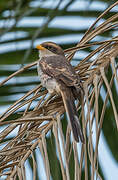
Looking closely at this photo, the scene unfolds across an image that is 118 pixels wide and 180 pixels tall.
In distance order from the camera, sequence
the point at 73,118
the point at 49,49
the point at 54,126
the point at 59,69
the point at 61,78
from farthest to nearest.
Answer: the point at 49,49 < the point at 59,69 < the point at 61,78 < the point at 73,118 < the point at 54,126

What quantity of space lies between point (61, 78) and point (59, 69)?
0.63 ft

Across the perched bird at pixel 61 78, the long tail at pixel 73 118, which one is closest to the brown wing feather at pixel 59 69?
the perched bird at pixel 61 78

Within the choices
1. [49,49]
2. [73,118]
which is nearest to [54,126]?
[73,118]

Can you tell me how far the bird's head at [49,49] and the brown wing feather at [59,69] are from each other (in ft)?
0.85

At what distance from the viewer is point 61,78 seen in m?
2.79

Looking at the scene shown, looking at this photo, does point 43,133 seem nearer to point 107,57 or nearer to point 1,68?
point 107,57

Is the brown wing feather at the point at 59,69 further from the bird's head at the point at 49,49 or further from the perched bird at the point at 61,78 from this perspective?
the bird's head at the point at 49,49

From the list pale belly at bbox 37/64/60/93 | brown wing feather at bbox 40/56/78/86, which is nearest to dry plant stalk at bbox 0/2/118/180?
brown wing feather at bbox 40/56/78/86

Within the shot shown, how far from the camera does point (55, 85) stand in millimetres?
2799

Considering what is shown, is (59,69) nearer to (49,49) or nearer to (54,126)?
(49,49)

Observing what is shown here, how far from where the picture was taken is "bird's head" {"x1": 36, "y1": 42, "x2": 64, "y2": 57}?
3.61 m

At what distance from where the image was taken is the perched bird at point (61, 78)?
80.0 inches

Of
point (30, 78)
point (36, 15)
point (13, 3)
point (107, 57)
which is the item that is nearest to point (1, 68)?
point (30, 78)

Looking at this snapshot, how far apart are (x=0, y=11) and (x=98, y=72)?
75.2 inches
